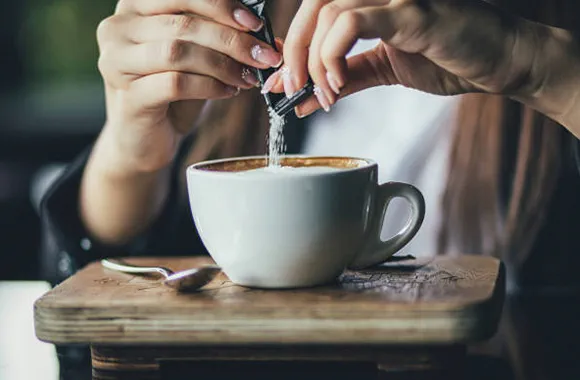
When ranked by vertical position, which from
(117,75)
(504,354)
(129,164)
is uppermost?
(117,75)

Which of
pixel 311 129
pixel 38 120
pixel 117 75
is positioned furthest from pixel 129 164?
pixel 38 120

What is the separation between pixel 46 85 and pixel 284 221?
1774 mm

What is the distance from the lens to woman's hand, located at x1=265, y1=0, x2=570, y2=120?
0.71 meters

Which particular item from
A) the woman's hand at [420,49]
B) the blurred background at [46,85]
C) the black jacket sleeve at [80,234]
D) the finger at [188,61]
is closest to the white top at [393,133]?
the black jacket sleeve at [80,234]

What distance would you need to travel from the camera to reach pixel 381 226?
29.9 inches

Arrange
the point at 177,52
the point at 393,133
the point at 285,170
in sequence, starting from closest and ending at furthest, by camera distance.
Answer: the point at 285,170
the point at 177,52
the point at 393,133

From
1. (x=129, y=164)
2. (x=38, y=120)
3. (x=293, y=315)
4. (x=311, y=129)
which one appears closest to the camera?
(x=293, y=315)

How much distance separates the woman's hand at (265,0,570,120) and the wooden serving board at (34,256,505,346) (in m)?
0.20

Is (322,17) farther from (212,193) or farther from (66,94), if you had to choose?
(66,94)

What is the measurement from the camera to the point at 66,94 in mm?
2252

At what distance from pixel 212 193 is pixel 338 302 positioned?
0.15m

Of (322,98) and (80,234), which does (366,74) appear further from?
(80,234)

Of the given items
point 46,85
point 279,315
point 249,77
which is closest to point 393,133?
point 249,77

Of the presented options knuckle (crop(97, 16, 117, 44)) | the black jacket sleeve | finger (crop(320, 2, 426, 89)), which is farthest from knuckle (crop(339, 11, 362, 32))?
the black jacket sleeve
